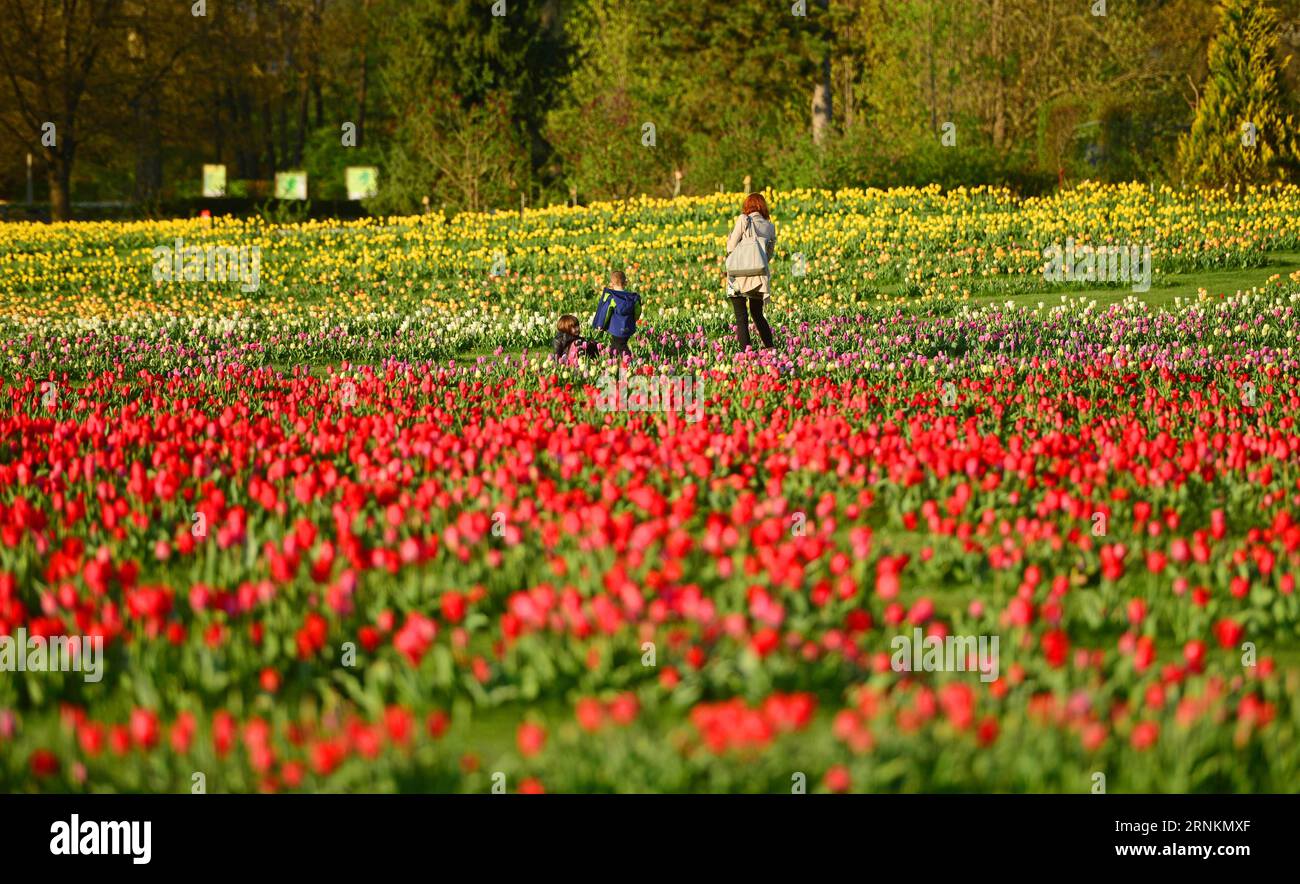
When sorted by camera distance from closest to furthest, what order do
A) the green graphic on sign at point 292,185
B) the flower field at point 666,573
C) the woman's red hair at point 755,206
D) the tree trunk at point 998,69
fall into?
the flower field at point 666,573
the woman's red hair at point 755,206
the tree trunk at point 998,69
the green graphic on sign at point 292,185

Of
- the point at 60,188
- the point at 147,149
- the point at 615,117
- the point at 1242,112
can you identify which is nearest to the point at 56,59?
the point at 60,188

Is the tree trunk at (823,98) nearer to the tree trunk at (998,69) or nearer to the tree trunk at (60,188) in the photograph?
the tree trunk at (998,69)

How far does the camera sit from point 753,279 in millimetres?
13383

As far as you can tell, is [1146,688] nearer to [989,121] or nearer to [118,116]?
[989,121]

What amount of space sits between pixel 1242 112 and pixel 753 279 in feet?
66.8

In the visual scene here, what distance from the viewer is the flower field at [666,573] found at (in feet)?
11.9

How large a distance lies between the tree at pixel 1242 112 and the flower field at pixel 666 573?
1842 cm

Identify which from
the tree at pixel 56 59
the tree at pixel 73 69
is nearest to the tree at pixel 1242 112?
the tree at pixel 73 69

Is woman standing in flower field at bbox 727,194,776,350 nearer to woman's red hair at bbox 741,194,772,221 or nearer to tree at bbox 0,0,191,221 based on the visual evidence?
woman's red hair at bbox 741,194,772,221

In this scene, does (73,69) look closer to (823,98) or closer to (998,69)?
(823,98)

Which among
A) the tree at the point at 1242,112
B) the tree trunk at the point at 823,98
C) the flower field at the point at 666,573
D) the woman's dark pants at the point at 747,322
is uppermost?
the tree trunk at the point at 823,98

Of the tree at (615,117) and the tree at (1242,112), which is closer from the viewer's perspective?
the tree at (1242,112)

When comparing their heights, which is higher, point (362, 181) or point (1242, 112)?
point (362, 181)

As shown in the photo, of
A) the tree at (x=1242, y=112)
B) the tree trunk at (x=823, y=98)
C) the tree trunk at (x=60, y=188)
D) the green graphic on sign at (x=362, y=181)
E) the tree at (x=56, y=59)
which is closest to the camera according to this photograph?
the tree at (x=1242, y=112)
